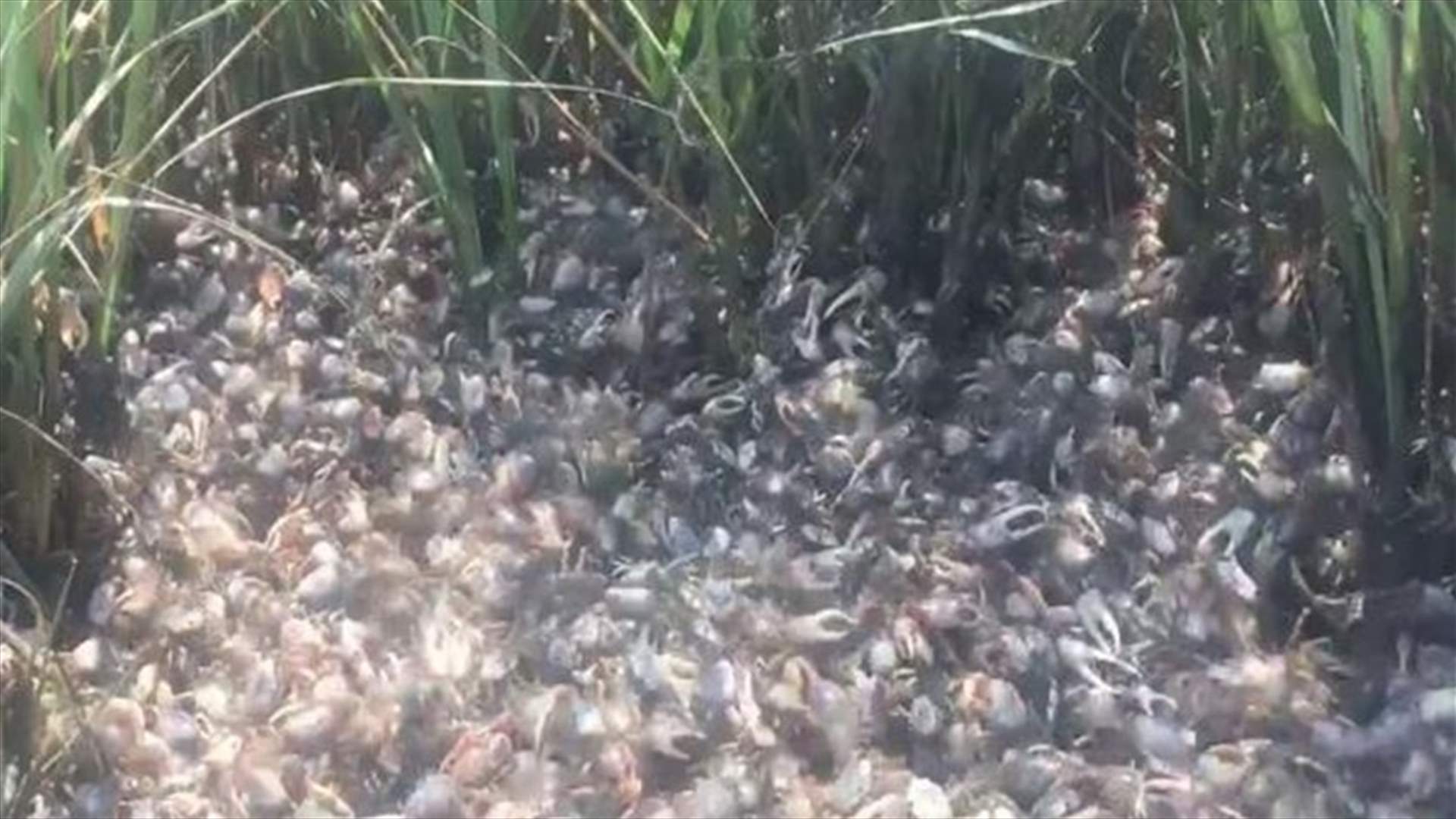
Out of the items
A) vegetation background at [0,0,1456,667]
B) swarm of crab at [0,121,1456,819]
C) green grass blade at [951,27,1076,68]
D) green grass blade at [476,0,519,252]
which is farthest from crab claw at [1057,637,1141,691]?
green grass blade at [476,0,519,252]

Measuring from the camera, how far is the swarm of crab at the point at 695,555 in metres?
1.41

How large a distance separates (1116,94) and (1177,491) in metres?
0.32

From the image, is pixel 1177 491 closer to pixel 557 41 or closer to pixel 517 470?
pixel 517 470

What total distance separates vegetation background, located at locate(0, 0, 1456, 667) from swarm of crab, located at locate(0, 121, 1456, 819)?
0.13ft

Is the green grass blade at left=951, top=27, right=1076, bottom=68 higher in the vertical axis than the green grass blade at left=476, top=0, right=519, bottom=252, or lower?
higher

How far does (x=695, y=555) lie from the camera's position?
5.16 ft

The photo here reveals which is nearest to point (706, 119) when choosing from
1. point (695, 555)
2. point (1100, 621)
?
point (695, 555)

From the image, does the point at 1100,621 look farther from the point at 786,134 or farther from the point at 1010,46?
the point at 786,134

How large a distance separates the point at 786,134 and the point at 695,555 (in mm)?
331

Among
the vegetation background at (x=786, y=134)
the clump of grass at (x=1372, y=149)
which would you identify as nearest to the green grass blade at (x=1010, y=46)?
the vegetation background at (x=786, y=134)

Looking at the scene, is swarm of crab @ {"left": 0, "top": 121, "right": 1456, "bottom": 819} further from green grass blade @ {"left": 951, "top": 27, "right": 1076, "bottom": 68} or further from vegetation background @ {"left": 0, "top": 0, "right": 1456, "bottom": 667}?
green grass blade @ {"left": 951, "top": 27, "right": 1076, "bottom": 68}

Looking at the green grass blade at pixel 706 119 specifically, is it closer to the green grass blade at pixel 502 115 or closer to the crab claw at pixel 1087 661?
the green grass blade at pixel 502 115

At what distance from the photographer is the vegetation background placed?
1.51 metres

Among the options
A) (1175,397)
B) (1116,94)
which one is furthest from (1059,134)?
(1175,397)
